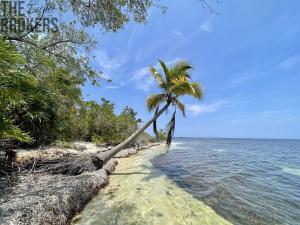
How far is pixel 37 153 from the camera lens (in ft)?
33.2

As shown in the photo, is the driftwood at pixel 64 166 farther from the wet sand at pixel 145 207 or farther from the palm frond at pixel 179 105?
the palm frond at pixel 179 105

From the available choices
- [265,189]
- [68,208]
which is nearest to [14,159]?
[68,208]

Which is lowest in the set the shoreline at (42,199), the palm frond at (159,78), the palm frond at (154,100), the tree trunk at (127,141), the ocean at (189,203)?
the ocean at (189,203)

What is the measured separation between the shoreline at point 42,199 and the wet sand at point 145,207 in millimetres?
297

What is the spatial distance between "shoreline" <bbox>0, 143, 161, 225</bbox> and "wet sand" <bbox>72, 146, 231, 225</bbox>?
0.30m

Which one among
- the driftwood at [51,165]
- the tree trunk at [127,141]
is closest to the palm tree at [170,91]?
the tree trunk at [127,141]

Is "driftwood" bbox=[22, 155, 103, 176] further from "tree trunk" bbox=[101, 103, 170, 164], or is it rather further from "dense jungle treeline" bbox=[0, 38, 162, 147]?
"tree trunk" bbox=[101, 103, 170, 164]

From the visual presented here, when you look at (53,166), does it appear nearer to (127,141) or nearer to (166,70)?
(127,141)

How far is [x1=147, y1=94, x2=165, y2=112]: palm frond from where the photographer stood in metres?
13.5

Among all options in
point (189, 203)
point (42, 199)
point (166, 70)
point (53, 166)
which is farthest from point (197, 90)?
point (42, 199)

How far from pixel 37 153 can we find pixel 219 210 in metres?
8.12

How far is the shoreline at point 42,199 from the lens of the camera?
4000 millimetres

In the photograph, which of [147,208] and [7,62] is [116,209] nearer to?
[147,208]

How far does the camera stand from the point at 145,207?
6.07 metres
